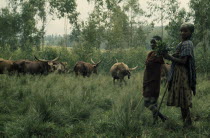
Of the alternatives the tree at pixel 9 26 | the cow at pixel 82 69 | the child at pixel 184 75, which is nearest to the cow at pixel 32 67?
the cow at pixel 82 69

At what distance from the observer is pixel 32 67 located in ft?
39.2

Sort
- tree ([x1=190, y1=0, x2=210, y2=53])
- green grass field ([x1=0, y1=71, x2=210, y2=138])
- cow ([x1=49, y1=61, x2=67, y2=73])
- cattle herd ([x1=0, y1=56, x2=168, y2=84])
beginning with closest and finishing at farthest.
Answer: green grass field ([x1=0, y1=71, x2=210, y2=138]) < cattle herd ([x1=0, y1=56, x2=168, y2=84]) < cow ([x1=49, y1=61, x2=67, y2=73]) < tree ([x1=190, y1=0, x2=210, y2=53])

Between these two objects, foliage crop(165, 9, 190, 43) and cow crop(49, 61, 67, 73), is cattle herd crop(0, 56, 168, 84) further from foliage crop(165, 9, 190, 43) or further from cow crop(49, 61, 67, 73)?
foliage crop(165, 9, 190, 43)

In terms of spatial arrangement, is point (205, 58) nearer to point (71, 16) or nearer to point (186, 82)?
point (186, 82)

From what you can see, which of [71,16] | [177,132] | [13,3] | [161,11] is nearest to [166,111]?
[177,132]

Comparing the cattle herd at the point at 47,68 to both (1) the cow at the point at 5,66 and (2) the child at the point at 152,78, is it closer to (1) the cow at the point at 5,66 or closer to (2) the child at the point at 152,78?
(1) the cow at the point at 5,66

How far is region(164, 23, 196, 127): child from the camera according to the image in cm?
404

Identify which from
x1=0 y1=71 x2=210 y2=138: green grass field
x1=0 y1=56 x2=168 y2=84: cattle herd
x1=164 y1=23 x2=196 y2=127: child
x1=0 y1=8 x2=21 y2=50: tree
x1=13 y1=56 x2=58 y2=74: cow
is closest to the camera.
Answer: x1=0 y1=71 x2=210 y2=138: green grass field

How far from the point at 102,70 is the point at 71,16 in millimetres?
14147

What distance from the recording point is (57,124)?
432 centimetres

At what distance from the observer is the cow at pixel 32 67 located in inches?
452

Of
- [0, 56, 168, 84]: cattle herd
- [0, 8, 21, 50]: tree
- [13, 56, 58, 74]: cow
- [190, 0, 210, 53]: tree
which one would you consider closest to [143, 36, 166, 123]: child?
[0, 56, 168, 84]: cattle herd

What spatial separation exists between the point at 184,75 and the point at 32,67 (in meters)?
9.57

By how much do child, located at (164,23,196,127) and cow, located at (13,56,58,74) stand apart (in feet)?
30.3
